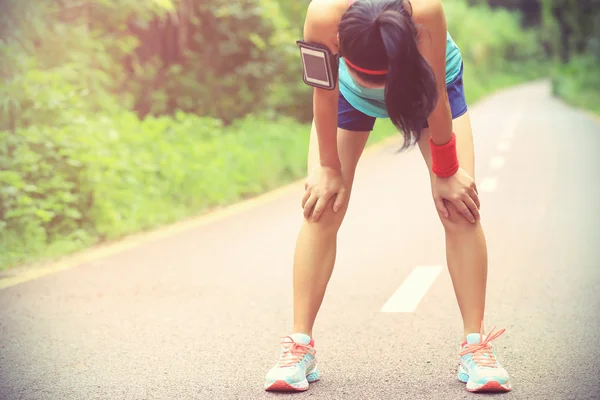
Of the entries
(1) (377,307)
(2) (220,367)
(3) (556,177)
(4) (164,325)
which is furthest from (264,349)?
(3) (556,177)

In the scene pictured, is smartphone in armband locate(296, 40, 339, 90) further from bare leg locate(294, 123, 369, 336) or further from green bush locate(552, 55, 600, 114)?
green bush locate(552, 55, 600, 114)

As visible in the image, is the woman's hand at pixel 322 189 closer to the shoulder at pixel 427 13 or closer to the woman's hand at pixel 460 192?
the woman's hand at pixel 460 192

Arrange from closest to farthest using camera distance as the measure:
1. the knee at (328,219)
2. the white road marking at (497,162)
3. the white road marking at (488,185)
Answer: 1. the knee at (328,219)
2. the white road marking at (488,185)
3. the white road marking at (497,162)

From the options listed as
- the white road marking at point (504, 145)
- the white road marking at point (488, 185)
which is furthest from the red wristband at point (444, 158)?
the white road marking at point (504, 145)

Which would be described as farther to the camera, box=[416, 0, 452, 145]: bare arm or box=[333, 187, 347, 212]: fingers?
box=[333, 187, 347, 212]: fingers

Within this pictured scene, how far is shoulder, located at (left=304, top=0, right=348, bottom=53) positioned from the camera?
3.04 meters

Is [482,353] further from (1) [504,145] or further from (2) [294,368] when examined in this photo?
(1) [504,145]

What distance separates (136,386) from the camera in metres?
3.51

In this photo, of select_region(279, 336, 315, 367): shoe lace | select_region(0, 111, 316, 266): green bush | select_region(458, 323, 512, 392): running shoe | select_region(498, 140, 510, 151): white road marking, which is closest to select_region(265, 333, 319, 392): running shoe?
select_region(279, 336, 315, 367): shoe lace

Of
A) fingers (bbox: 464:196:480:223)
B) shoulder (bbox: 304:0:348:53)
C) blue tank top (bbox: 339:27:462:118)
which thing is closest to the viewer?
shoulder (bbox: 304:0:348:53)

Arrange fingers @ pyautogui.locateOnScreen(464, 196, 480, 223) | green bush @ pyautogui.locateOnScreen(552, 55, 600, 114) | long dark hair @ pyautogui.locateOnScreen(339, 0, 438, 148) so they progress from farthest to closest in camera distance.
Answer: green bush @ pyautogui.locateOnScreen(552, 55, 600, 114), fingers @ pyautogui.locateOnScreen(464, 196, 480, 223), long dark hair @ pyautogui.locateOnScreen(339, 0, 438, 148)

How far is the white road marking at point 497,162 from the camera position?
13456mm

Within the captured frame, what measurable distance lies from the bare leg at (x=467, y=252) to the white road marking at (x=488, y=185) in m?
6.95

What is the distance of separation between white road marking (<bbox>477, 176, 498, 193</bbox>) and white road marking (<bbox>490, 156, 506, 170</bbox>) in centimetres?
152
